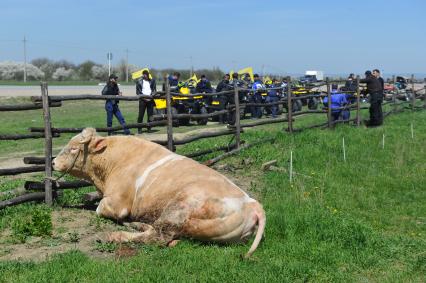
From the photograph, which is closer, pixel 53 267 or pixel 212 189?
pixel 53 267

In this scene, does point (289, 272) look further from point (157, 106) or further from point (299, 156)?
point (157, 106)

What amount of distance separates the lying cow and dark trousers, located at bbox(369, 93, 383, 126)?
499 inches

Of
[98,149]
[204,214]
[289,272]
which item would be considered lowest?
[289,272]

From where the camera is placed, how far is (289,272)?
4.91 m

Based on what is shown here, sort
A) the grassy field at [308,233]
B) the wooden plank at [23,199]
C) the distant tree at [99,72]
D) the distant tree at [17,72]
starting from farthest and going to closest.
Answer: the distant tree at [17,72] → the distant tree at [99,72] → the wooden plank at [23,199] → the grassy field at [308,233]

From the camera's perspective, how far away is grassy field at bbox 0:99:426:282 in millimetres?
4785

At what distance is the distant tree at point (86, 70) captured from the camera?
71319mm

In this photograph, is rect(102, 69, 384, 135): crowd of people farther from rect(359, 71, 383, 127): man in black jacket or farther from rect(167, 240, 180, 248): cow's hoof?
rect(167, 240, 180, 248): cow's hoof

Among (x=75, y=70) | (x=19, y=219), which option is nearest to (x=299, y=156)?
(x=19, y=219)

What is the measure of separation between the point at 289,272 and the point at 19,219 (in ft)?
10.0

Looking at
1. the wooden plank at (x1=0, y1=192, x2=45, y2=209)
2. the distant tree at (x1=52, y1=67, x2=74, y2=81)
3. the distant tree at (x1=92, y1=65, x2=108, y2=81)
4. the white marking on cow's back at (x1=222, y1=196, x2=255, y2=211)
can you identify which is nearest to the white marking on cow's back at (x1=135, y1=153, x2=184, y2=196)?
the white marking on cow's back at (x1=222, y1=196, x2=255, y2=211)

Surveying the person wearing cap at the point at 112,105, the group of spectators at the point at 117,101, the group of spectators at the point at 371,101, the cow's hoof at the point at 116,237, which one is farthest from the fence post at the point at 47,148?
the group of spectators at the point at 371,101

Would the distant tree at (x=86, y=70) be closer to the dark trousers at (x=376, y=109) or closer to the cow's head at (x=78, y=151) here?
the dark trousers at (x=376, y=109)

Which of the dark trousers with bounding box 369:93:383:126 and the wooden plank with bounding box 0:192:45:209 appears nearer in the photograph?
the wooden plank with bounding box 0:192:45:209
